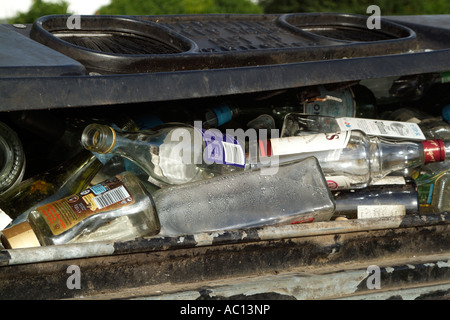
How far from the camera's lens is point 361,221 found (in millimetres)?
1465

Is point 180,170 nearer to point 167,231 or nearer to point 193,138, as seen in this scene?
point 193,138

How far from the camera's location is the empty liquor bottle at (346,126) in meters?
1.82

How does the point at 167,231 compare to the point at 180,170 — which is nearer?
the point at 167,231

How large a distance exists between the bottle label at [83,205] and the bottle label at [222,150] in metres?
0.27

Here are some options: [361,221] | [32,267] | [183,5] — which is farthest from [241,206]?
[183,5]

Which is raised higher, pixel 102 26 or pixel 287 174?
pixel 102 26

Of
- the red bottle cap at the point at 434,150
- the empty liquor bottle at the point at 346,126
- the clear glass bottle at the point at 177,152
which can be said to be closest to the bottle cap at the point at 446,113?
the empty liquor bottle at the point at 346,126

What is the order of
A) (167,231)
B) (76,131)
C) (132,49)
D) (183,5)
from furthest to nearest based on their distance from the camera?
1. (183,5)
2. (76,131)
3. (132,49)
4. (167,231)

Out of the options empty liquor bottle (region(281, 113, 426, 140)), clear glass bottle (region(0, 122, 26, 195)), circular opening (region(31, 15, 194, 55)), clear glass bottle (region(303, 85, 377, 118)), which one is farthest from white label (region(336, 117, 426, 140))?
clear glass bottle (region(0, 122, 26, 195))

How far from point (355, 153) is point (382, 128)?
0.12m

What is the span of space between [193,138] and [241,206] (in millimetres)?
260

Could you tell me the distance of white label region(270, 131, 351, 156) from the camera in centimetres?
171

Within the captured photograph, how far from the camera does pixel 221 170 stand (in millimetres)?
1751

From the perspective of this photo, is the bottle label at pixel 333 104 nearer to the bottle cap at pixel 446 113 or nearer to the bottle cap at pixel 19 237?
the bottle cap at pixel 446 113
